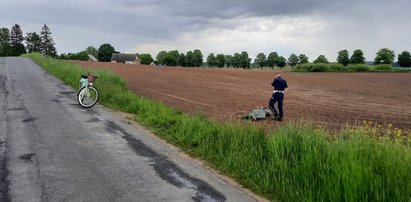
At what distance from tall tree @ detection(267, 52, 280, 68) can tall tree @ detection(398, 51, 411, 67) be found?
4244cm

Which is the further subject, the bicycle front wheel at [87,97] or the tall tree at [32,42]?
the tall tree at [32,42]

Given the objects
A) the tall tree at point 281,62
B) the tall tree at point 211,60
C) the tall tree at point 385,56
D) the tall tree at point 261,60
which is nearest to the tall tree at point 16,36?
the tall tree at point 211,60

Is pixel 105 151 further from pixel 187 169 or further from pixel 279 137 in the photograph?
pixel 279 137

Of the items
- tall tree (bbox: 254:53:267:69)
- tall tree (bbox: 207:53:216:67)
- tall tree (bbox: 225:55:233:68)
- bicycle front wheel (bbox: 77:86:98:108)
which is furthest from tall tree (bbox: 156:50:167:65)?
bicycle front wheel (bbox: 77:86:98:108)

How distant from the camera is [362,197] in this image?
17.6 feet

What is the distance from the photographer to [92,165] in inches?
297

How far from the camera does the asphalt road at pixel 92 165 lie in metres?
6.11

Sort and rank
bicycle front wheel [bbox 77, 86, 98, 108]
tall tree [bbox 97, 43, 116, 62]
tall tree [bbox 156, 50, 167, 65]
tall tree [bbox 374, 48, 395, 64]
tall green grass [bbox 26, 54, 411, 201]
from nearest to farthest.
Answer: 1. tall green grass [bbox 26, 54, 411, 201]
2. bicycle front wheel [bbox 77, 86, 98, 108]
3. tall tree [bbox 374, 48, 395, 64]
4. tall tree [bbox 156, 50, 167, 65]
5. tall tree [bbox 97, 43, 116, 62]

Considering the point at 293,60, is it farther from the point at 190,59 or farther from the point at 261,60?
the point at 190,59

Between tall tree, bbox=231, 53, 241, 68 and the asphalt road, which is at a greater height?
tall tree, bbox=231, 53, 241, 68

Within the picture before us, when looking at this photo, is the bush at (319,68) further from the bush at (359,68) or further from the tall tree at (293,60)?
the tall tree at (293,60)

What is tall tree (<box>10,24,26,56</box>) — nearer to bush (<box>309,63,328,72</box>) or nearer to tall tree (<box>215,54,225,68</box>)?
tall tree (<box>215,54,225,68</box>)

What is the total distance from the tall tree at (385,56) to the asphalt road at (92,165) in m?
114

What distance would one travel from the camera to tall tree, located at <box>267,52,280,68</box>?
13838 centimetres
